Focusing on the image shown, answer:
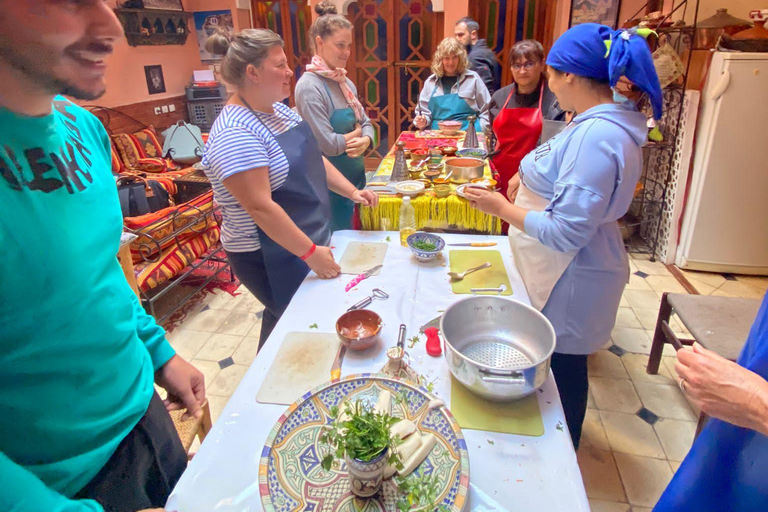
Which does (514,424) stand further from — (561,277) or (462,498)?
(561,277)

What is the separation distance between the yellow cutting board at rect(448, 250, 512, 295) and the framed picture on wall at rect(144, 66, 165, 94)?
15.7 feet

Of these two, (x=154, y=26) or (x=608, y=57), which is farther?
(x=154, y=26)

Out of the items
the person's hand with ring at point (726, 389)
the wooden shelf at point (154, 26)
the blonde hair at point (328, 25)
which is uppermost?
the wooden shelf at point (154, 26)

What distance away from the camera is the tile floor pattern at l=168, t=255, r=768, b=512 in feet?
5.99

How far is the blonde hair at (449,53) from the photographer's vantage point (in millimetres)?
3652

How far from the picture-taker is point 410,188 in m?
2.27

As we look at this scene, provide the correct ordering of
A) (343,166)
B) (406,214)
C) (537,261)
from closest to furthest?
(537,261)
(406,214)
(343,166)

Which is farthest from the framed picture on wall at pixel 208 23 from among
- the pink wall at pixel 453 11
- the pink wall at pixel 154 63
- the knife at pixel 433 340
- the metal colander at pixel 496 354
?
the metal colander at pixel 496 354

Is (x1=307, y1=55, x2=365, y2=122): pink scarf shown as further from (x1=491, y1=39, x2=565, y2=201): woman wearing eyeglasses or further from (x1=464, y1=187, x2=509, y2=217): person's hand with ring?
(x1=464, y1=187, x2=509, y2=217): person's hand with ring

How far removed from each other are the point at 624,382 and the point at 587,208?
1.47 meters

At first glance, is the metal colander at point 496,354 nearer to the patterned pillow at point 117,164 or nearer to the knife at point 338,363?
the knife at point 338,363

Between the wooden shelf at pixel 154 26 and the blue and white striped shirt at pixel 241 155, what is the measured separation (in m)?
3.99

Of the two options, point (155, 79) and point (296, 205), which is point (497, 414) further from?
point (155, 79)

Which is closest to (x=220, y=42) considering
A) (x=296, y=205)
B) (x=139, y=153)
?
(x=296, y=205)
